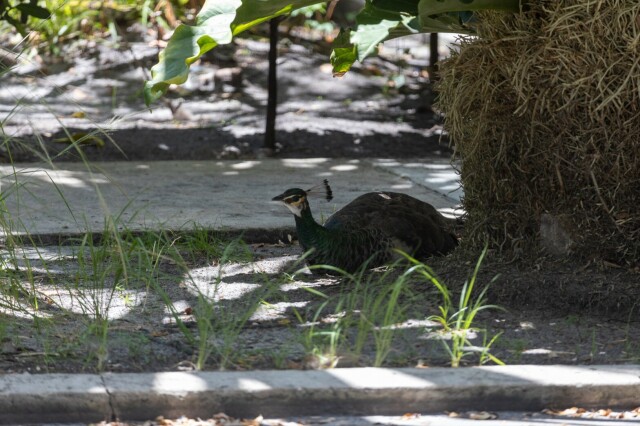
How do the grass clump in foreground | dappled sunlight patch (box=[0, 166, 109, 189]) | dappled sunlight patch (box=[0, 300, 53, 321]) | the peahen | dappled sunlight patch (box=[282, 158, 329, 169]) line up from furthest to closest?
dappled sunlight patch (box=[282, 158, 329, 169])
dappled sunlight patch (box=[0, 166, 109, 189])
the peahen
dappled sunlight patch (box=[0, 300, 53, 321])
the grass clump in foreground

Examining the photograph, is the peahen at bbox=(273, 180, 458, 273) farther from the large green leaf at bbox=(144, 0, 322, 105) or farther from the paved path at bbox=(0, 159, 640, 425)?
the paved path at bbox=(0, 159, 640, 425)

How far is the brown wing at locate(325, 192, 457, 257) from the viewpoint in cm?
532

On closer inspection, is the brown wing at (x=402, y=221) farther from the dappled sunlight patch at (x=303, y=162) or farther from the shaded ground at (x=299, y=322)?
the dappled sunlight patch at (x=303, y=162)

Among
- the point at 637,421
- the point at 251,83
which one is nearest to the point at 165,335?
the point at 637,421

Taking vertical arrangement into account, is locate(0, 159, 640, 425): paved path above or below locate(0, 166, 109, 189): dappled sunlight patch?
below

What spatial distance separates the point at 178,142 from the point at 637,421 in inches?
261

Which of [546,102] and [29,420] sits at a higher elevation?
[546,102]

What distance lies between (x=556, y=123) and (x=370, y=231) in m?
1.10

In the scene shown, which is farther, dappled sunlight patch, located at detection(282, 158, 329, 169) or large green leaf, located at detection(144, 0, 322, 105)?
dappled sunlight patch, located at detection(282, 158, 329, 169)

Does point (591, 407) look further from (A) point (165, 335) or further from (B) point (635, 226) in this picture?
(A) point (165, 335)

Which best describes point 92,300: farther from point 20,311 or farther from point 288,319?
point 288,319

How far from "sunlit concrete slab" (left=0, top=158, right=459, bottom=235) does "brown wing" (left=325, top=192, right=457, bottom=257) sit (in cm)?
76

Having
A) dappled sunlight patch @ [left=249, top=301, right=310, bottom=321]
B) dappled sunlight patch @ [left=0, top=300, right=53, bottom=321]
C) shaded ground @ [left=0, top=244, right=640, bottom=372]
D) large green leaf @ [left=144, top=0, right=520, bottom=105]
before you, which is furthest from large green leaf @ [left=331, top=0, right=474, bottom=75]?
dappled sunlight patch @ [left=0, top=300, right=53, bottom=321]

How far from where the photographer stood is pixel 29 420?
3.38 m
